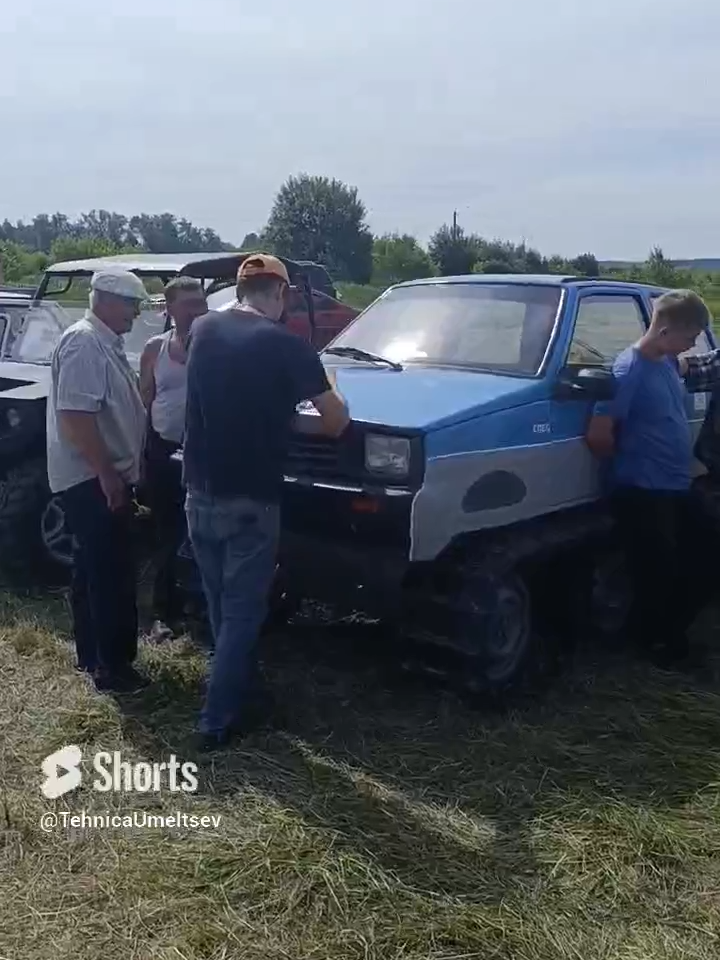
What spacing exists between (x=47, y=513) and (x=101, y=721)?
2.15 m

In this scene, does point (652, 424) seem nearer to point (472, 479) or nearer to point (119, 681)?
point (472, 479)

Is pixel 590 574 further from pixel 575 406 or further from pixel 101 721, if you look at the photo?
pixel 101 721

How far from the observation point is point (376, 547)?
4.38m

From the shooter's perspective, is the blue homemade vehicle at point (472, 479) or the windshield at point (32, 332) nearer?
the blue homemade vehicle at point (472, 479)

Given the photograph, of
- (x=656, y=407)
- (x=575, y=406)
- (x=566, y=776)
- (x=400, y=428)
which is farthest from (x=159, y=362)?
(x=566, y=776)

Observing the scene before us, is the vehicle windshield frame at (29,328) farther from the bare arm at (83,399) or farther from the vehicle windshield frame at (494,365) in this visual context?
the bare arm at (83,399)

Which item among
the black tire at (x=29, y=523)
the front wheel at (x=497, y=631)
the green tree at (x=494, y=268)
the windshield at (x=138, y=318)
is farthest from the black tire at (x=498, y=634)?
the green tree at (x=494, y=268)

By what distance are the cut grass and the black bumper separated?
0.55m

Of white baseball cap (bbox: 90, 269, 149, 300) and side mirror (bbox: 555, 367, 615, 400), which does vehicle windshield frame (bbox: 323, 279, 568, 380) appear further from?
white baseball cap (bbox: 90, 269, 149, 300)

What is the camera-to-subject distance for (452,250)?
49844mm

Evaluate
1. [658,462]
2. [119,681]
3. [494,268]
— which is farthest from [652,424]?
[494,268]

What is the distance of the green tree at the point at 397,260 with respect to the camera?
52.9 meters

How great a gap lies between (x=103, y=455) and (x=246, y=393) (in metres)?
0.93

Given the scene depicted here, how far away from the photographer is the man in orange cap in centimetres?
396
